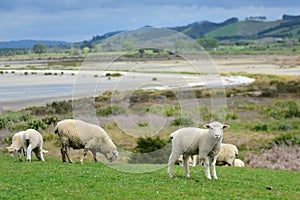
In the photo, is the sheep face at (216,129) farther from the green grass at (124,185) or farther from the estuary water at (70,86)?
the estuary water at (70,86)

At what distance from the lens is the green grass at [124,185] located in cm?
1210

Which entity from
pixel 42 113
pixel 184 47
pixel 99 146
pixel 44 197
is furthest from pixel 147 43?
pixel 42 113

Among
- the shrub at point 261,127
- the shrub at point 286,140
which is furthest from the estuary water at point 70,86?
the shrub at point 286,140

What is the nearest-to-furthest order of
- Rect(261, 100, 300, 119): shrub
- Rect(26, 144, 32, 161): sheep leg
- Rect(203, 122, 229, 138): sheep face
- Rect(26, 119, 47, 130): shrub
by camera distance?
Rect(203, 122, 229, 138): sheep face
Rect(26, 144, 32, 161): sheep leg
Rect(26, 119, 47, 130): shrub
Rect(261, 100, 300, 119): shrub

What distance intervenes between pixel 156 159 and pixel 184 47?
15.1 ft

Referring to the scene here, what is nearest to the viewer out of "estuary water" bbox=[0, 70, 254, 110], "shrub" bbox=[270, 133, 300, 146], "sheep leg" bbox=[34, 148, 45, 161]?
"sheep leg" bbox=[34, 148, 45, 161]

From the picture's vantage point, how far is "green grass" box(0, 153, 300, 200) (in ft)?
39.7

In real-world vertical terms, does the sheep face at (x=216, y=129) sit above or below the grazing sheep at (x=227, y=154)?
above

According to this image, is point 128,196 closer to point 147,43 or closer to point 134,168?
point 134,168

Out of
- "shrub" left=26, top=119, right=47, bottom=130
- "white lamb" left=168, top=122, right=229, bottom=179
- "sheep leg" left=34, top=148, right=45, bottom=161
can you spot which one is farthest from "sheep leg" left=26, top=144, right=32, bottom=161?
"shrub" left=26, top=119, right=47, bottom=130

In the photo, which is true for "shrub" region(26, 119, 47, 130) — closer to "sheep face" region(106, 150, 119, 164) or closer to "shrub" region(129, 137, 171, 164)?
"shrub" region(129, 137, 171, 164)

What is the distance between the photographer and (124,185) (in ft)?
43.8

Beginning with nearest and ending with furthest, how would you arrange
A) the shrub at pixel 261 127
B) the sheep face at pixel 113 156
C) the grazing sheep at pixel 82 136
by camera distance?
the grazing sheep at pixel 82 136, the sheep face at pixel 113 156, the shrub at pixel 261 127

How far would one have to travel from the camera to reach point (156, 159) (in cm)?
1903
